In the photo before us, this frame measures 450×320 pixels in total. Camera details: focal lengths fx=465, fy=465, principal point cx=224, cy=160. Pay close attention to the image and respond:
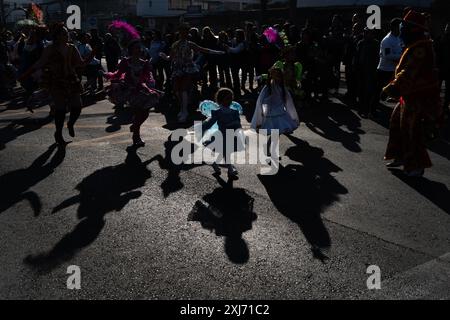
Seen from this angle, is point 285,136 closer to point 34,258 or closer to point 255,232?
point 255,232

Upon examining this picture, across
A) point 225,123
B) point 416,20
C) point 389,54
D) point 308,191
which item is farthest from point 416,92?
point 389,54

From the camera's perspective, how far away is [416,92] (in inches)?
256

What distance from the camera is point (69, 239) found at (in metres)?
4.73

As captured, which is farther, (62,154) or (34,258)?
(62,154)

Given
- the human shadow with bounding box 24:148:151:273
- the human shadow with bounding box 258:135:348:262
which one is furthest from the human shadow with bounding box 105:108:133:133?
the human shadow with bounding box 258:135:348:262

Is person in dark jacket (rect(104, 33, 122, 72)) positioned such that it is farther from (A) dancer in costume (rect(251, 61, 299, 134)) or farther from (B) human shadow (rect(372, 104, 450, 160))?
(A) dancer in costume (rect(251, 61, 299, 134))

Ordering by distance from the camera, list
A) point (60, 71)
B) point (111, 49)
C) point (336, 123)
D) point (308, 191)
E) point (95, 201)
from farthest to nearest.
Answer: point (111, 49) < point (336, 123) < point (60, 71) < point (308, 191) < point (95, 201)

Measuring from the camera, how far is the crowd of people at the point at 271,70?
6.61m

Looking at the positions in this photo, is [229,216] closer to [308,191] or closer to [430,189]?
[308,191]

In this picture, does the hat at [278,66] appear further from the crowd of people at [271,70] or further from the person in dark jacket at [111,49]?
the person in dark jacket at [111,49]

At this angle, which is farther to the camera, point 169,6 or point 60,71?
point 169,6

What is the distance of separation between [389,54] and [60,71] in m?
6.75
